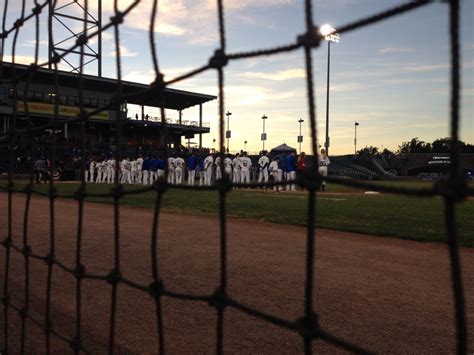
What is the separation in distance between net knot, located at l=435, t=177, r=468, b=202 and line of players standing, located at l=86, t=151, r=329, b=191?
1314 cm

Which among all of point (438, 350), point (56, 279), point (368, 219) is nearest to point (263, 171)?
point (368, 219)

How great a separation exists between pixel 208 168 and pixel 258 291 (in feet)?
53.7

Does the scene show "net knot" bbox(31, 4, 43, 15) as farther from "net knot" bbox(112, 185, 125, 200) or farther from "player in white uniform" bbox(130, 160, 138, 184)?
"player in white uniform" bbox(130, 160, 138, 184)

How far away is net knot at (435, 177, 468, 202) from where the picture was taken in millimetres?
982

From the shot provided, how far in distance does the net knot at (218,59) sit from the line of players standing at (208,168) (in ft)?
40.2

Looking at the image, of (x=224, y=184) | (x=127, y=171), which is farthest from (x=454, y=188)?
(x=127, y=171)

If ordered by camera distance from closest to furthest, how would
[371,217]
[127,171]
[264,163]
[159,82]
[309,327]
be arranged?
[309,327], [159,82], [371,217], [264,163], [127,171]

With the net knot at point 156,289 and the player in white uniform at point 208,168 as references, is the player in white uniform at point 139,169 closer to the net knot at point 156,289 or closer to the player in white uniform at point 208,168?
the player in white uniform at point 208,168

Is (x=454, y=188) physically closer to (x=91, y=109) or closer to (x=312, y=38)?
(x=312, y=38)

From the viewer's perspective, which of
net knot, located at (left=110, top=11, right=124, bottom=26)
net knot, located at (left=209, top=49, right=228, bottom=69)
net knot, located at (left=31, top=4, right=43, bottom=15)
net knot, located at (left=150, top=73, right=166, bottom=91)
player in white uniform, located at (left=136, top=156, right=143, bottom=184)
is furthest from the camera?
player in white uniform, located at (left=136, top=156, right=143, bottom=184)

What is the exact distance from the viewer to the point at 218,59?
1837 mm

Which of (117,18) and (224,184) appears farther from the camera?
(117,18)

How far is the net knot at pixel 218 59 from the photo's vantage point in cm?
183

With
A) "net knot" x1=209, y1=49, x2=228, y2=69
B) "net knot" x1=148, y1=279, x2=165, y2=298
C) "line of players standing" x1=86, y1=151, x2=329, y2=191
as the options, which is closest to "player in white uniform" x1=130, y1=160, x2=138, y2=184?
"line of players standing" x1=86, y1=151, x2=329, y2=191
